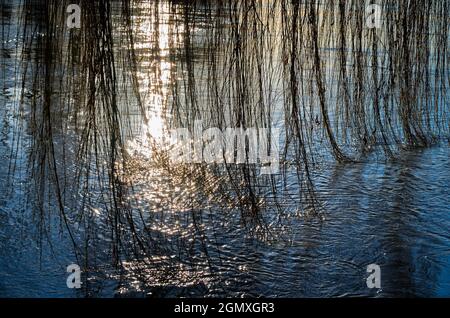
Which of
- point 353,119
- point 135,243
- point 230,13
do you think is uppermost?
point 230,13

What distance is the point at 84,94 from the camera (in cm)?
269

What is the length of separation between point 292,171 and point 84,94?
1.64 meters

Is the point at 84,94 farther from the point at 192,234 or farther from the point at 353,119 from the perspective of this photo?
the point at 353,119

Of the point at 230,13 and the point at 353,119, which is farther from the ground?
the point at 230,13

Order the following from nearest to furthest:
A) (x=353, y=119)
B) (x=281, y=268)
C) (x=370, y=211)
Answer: (x=281, y=268), (x=370, y=211), (x=353, y=119)

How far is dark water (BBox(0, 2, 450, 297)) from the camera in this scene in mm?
2734

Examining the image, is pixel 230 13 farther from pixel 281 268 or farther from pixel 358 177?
pixel 358 177

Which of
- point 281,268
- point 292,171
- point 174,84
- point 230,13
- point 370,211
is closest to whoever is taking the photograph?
point 230,13

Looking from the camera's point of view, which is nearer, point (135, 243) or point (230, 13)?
point (230, 13)

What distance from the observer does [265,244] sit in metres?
3.09

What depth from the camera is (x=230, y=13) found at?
2648 mm

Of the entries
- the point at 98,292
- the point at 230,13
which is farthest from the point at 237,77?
the point at 98,292

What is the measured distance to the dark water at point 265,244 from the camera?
273 centimetres
